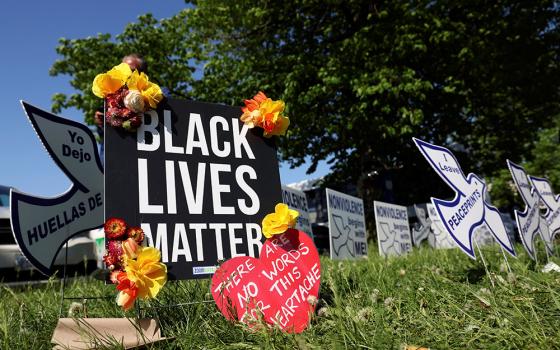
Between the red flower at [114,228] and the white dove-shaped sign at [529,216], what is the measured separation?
122 inches

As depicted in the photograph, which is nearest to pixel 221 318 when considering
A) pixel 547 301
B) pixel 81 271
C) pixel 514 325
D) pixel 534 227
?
pixel 514 325

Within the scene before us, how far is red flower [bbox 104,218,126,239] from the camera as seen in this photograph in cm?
223

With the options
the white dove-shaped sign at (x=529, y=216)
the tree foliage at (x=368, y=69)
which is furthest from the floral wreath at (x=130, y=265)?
the tree foliage at (x=368, y=69)

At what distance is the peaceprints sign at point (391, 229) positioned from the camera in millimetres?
8068

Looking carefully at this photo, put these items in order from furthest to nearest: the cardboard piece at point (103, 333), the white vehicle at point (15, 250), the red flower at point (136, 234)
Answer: the white vehicle at point (15, 250), the red flower at point (136, 234), the cardboard piece at point (103, 333)

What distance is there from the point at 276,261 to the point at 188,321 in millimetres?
572

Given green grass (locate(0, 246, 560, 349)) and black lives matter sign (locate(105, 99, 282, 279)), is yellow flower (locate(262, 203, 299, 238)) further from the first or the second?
green grass (locate(0, 246, 560, 349))

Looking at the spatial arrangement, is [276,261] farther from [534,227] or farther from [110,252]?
[534,227]

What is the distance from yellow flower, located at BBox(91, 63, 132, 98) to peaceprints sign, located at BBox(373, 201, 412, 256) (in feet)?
19.8

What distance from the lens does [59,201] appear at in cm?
302

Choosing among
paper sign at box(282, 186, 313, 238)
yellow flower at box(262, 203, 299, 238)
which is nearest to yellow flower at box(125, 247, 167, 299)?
yellow flower at box(262, 203, 299, 238)

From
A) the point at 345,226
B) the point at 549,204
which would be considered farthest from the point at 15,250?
the point at 549,204

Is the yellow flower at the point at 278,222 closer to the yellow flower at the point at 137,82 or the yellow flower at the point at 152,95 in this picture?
the yellow flower at the point at 152,95

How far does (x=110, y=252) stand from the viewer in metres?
2.19
